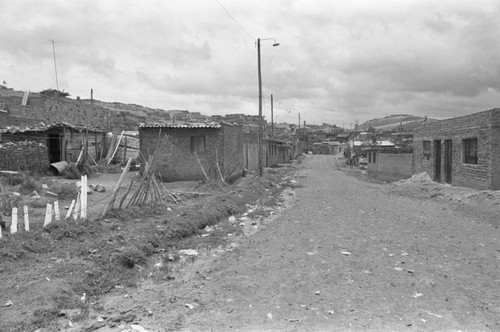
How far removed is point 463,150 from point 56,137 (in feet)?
63.7

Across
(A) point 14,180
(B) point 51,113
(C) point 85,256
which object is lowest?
(C) point 85,256

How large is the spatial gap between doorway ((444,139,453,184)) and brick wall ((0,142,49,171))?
1863cm

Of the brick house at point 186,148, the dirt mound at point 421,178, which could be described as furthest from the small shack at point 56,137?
the dirt mound at point 421,178

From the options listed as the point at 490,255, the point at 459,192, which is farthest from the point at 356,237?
the point at 459,192

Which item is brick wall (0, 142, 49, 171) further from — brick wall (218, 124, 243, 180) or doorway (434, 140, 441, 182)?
doorway (434, 140, 441, 182)

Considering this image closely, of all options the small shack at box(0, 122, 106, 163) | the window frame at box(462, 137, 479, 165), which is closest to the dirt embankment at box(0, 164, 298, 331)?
the small shack at box(0, 122, 106, 163)

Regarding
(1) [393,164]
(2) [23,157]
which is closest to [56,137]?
(2) [23,157]

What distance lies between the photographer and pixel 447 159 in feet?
69.3

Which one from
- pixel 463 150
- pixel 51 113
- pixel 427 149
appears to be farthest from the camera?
pixel 51 113

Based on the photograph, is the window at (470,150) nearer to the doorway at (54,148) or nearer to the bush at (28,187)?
the bush at (28,187)

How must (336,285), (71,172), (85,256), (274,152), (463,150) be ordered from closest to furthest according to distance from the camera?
1. (336,285)
2. (85,256)
3. (463,150)
4. (71,172)
5. (274,152)

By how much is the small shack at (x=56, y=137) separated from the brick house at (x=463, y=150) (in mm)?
17970

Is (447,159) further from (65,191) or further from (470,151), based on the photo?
(65,191)

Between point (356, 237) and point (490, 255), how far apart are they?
261cm
